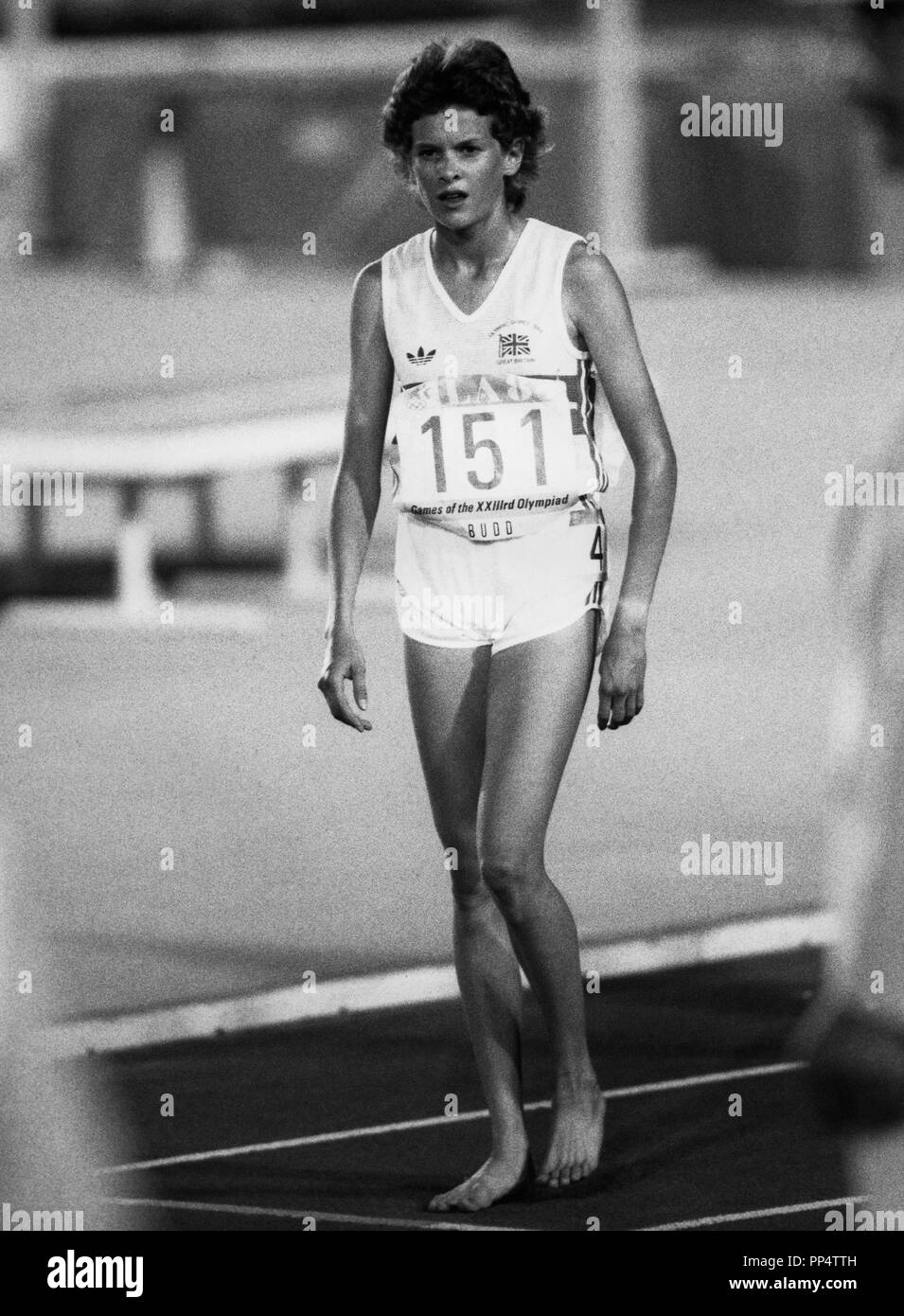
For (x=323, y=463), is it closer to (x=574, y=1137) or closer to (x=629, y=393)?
(x=629, y=393)

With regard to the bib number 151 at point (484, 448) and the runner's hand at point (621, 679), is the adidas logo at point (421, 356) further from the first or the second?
the runner's hand at point (621, 679)

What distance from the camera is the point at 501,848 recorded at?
3395 millimetres

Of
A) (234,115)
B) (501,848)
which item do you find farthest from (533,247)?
(234,115)

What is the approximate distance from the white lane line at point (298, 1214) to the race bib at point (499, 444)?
112 centimetres

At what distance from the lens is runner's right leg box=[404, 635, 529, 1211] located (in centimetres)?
351

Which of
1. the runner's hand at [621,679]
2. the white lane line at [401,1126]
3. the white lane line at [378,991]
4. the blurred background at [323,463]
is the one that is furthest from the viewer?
the blurred background at [323,463]

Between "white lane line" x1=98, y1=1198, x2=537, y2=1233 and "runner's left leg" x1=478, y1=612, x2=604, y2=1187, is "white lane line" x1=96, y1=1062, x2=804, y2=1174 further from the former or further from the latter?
"runner's left leg" x1=478, y1=612, x2=604, y2=1187

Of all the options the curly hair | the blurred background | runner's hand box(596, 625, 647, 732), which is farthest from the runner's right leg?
the curly hair

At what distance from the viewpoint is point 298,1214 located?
3.54 meters

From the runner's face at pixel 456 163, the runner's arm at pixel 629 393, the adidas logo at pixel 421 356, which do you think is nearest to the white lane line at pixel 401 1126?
the runner's arm at pixel 629 393

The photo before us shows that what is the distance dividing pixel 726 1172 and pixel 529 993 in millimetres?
1063

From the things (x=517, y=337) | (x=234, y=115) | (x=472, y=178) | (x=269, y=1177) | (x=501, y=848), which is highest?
(x=234, y=115)

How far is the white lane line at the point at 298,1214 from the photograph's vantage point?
11.2 ft

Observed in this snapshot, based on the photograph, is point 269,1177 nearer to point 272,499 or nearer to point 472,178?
point 472,178
